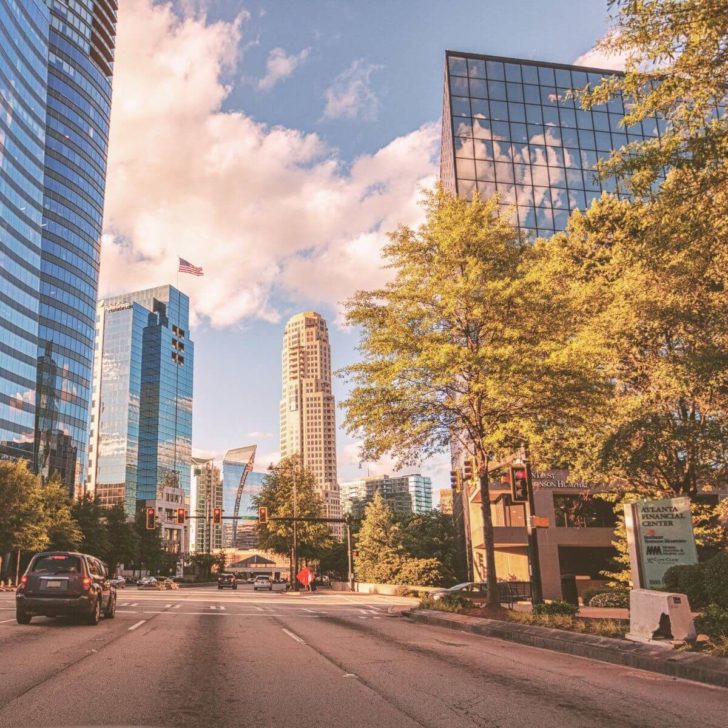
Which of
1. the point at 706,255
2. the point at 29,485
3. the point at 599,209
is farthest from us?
the point at 29,485

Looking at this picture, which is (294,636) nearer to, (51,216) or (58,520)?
(58,520)

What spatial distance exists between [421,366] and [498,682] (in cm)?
1210

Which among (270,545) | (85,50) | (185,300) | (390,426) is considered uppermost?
(85,50)

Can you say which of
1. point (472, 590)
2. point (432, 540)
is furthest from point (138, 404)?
point (472, 590)

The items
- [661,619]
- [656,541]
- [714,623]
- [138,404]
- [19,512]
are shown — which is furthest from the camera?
[138,404]

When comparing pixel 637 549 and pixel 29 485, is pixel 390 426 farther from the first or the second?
pixel 29 485

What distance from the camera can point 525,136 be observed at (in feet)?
212

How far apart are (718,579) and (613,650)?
4.79 metres

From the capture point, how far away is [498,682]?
823cm

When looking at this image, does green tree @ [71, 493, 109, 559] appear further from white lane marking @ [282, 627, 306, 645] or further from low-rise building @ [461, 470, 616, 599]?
white lane marking @ [282, 627, 306, 645]

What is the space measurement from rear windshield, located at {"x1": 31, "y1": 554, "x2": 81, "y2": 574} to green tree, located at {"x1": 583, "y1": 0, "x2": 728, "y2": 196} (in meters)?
14.4

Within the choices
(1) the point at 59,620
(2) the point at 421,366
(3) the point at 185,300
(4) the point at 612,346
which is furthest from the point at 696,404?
(3) the point at 185,300

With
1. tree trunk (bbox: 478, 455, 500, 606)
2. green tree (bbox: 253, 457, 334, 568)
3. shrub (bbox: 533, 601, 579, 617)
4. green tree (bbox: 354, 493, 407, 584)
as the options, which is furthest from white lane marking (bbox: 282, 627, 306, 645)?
green tree (bbox: 253, 457, 334, 568)

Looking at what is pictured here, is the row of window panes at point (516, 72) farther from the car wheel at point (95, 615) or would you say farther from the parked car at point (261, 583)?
the car wheel at point (95, 615)
